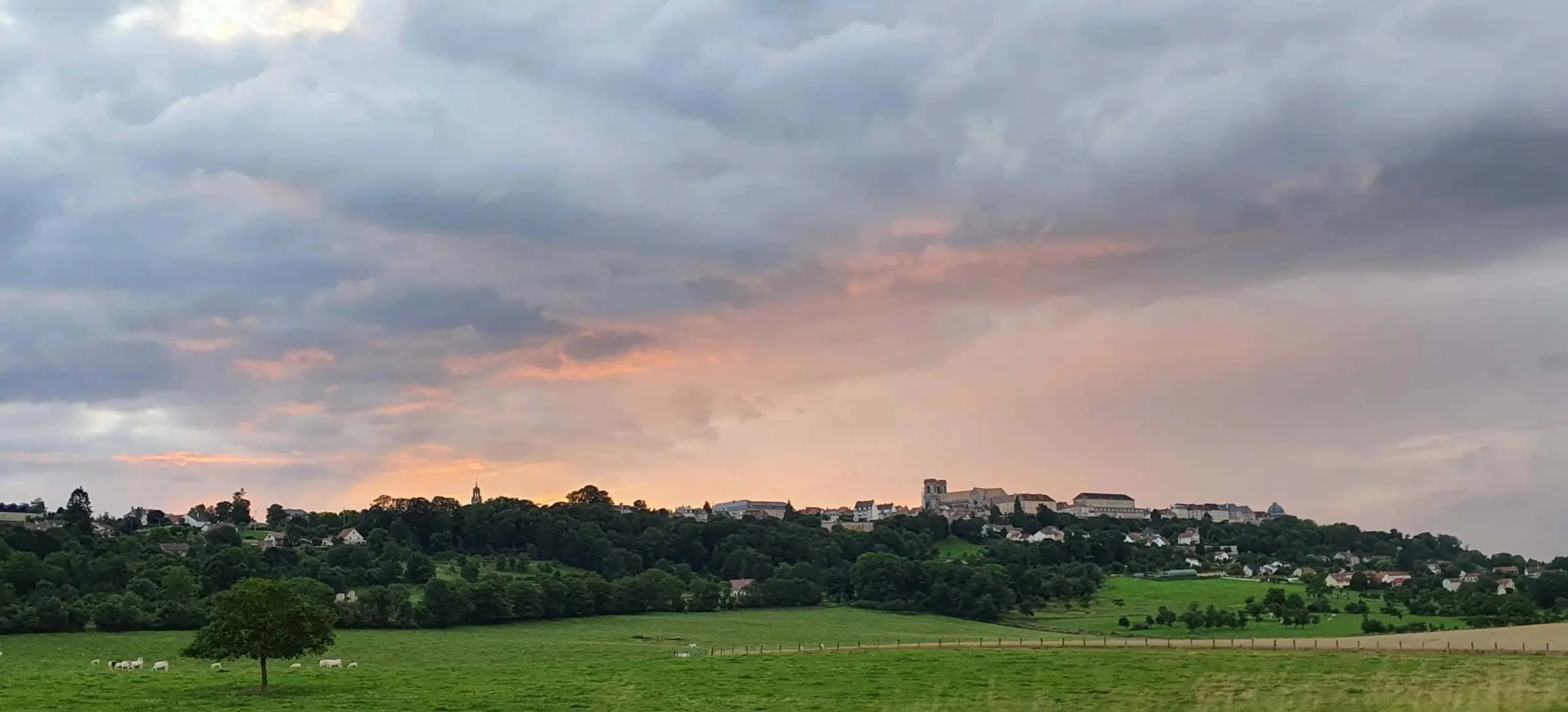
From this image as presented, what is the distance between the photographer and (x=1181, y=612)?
481 feet

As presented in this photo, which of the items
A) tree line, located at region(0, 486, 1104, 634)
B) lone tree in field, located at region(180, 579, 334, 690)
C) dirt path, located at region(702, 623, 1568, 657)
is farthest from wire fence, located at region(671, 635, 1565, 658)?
tree line, located at region(0, 486, 1104, 634)

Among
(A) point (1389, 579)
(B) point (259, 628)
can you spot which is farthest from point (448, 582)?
(A) point (1389, 579)

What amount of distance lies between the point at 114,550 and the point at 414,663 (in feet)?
292

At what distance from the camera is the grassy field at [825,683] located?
52.2m

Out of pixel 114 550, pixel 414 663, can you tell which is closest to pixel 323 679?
pixel 414 663

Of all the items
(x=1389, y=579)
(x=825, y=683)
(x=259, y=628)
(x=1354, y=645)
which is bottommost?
(x=1354, y=645)

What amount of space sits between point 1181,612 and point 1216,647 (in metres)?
65.8

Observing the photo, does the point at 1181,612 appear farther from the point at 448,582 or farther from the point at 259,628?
the point at 259,628

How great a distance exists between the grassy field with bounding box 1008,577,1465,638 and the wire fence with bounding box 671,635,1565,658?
2171 centimetres

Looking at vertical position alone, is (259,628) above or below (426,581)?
above

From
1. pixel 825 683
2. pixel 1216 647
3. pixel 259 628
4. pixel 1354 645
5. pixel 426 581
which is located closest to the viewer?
pixel 825 683

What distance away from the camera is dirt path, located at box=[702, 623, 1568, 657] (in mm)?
78125

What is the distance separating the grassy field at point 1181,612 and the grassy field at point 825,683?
5005cm

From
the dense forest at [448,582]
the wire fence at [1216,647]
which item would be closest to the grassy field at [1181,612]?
the dense forest at [448,582]
